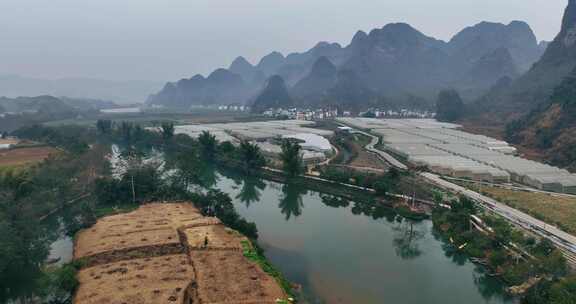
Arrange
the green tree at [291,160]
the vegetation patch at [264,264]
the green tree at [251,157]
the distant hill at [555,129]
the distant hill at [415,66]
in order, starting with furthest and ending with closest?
the distant hill at [415,66]
the distant hill at [555,129]
the green tree at [251,157]
the green tree at [291,160]
the vegetation patch at [264,264]

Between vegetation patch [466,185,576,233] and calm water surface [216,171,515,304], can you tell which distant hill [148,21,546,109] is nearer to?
vegetation patch [466,185,576,233]

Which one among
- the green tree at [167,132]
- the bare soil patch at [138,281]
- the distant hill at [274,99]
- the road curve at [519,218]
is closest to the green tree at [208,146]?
the green tree at [167,132]

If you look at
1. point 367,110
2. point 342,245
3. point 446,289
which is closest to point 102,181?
point 342,245

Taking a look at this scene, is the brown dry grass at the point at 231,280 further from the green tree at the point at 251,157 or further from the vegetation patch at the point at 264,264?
the green tree at the point at 251,157

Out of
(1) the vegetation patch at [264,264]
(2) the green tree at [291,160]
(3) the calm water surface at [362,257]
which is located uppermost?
(2) the green tree at [291,160]

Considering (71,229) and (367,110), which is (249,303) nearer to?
(71,229)
